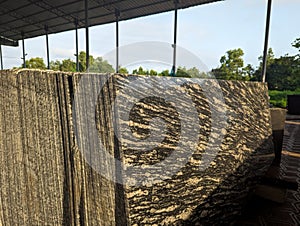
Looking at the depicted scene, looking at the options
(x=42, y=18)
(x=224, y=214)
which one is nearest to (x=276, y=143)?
(x=224, y=214)

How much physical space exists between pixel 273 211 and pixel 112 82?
2.01 meters

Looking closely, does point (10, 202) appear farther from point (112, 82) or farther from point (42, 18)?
point (42, 18)

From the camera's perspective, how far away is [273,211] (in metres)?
1.91

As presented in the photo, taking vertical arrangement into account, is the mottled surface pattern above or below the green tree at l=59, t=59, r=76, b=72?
below

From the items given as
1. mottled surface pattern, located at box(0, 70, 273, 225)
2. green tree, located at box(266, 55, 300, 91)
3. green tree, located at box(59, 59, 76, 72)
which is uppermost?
green tree, located at box(59, 59, 76, 72)

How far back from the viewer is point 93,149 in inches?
27.6

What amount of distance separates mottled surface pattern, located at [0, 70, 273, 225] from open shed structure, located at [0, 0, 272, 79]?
755 centimetres

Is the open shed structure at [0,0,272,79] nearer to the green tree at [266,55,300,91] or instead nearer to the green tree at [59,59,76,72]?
the green tree at [59,59,76,72]

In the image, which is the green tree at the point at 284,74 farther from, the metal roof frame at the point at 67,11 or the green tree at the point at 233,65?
the metal roof frame at the point at 67,11

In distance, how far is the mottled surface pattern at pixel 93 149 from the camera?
27.4 inches

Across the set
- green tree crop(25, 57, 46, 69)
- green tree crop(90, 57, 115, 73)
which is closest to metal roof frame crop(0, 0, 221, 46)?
green tree crop(90, 57, 115, 73)

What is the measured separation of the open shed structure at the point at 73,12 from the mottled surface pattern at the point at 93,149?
755 cm

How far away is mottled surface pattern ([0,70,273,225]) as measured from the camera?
2.29ft

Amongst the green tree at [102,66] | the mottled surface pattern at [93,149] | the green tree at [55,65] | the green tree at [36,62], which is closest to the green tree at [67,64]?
the green tree at [55,65]
